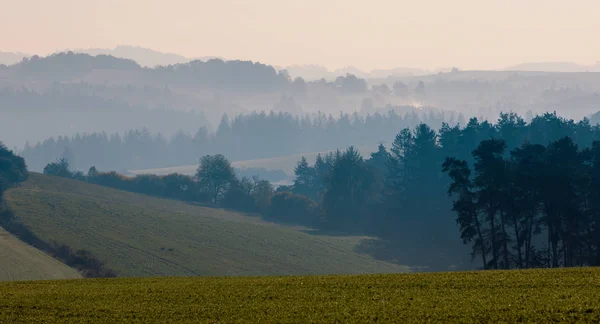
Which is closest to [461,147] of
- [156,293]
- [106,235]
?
[106,235]

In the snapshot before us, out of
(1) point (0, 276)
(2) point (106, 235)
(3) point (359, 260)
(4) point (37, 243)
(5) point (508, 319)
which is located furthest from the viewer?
(3) point (359, 260)

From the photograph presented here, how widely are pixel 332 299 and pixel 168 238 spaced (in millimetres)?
99953

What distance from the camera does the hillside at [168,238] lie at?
122m

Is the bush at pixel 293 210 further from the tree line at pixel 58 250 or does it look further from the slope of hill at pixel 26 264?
the slope of hill at pixel 26 264

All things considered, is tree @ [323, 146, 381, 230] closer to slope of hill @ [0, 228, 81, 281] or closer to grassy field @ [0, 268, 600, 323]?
slope of hill @ [0, 228, 81, 281]

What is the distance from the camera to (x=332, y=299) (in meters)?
41.6

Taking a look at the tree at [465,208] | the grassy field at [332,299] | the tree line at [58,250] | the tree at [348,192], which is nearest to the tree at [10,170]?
the tree line at [58,250]

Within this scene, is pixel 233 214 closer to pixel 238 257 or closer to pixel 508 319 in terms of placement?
pixel 238 257

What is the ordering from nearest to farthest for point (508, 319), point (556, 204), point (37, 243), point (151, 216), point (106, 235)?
point (508, 319), point (556, 204), point (37, 243), point (106, 235), point (151, 216)

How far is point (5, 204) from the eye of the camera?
445 ft

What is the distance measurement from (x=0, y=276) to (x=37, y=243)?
22736 mm

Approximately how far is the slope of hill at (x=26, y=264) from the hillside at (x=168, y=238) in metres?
8.40

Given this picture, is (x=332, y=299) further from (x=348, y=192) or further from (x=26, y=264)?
(x=348, y=192)

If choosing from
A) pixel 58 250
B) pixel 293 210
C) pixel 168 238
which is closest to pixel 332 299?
pixel 58 250
